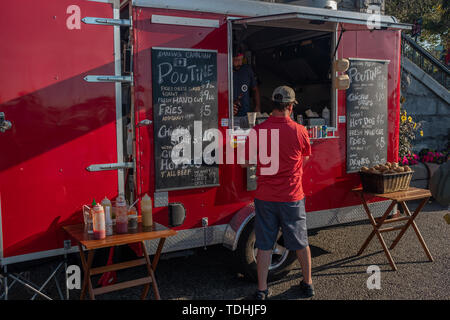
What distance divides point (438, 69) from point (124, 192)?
10705mm

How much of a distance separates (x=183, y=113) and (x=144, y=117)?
377 millimetres

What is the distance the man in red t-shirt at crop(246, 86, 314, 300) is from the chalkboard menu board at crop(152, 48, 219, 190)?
55cm

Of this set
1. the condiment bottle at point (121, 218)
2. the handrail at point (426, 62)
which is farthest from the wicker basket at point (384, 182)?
the handrail at point (426, 62)

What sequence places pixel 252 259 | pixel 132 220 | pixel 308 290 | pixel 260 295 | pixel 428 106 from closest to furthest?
pixel 132 220 < pixel 260 295 < pixel 308 290 < pixel 252 259 < pixel 428 106

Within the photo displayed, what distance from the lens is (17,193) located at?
142 inches

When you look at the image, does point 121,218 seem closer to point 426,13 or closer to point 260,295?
point 260,295

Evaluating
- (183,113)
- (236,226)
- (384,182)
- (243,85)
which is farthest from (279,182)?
(243,85)

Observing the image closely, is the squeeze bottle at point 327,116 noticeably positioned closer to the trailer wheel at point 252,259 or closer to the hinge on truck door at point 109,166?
the trailer wheel at point 252,259

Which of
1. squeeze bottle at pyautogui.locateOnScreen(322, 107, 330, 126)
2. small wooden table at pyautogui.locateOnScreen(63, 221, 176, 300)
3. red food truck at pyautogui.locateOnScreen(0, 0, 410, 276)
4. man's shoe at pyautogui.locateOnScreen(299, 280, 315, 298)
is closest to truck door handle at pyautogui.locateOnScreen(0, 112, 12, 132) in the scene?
red food truck at pyautogui.locateOnScreen(0, 0, 410, 276)

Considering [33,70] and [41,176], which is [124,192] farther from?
[33,70]

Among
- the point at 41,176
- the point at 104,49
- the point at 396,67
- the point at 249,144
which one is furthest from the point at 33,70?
the point at 396,67

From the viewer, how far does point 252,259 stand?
4.57 m

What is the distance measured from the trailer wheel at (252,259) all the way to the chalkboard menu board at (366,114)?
135cm

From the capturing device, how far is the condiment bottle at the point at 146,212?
3826 mm
